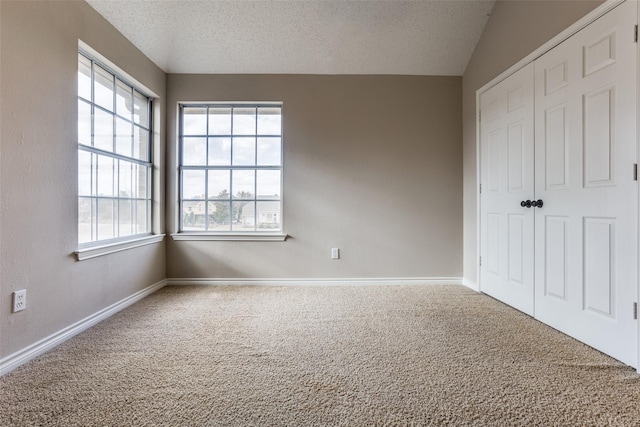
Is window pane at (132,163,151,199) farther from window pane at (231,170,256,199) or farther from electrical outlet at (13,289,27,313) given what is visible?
electrical outlet at (13,289,27,313)

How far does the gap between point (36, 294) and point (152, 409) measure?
118 centimetres

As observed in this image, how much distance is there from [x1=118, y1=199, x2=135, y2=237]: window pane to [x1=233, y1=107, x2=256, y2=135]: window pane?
4.43 ft

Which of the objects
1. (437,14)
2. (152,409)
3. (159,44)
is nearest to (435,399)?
(152,409)

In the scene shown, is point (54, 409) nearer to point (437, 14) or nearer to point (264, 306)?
point (264, 306)

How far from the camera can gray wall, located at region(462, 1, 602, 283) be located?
2.05 meters

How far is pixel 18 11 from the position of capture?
5.31ft

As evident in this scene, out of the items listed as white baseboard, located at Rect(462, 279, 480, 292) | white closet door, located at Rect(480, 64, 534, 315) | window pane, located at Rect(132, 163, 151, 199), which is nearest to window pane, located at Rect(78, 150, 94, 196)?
window pane, located at Rect(132, 163, 151, 199)

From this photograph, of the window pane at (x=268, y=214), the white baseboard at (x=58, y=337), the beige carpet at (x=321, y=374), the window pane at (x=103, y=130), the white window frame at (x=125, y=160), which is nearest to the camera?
the beige carpet at (x=321, y=374)

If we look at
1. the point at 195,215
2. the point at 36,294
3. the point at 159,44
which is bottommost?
the point at 36,294

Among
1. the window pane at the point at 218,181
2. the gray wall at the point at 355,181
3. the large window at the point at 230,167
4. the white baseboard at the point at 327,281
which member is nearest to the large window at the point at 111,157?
the gray wall at the point at 355,181

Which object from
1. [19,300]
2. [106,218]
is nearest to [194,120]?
[106,218]

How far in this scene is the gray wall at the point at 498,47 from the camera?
2.05 metres

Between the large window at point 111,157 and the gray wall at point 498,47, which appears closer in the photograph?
the gray wall at point 498,47

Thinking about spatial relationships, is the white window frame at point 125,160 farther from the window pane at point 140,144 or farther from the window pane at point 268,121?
the window pane at point 268,121
